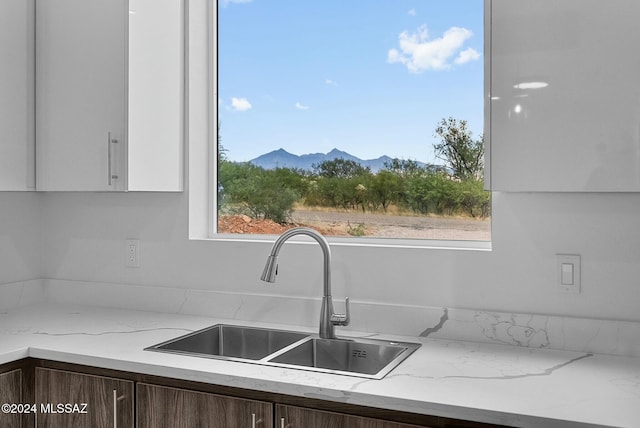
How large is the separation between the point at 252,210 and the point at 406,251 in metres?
0.73

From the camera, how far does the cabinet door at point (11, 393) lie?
1.86 metres

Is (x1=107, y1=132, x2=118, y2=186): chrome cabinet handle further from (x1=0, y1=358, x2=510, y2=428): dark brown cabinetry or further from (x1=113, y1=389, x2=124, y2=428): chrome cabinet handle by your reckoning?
(x1=113, y1=389, x2=124, y2=428): chrome cabinet handle

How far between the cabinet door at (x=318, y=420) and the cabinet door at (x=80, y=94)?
3.57 ft

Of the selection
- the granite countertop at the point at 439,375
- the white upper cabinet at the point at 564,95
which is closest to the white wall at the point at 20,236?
the granite countertop at the point at 439,375

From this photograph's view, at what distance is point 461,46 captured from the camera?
2.22m

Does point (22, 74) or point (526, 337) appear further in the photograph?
point (22, 74)

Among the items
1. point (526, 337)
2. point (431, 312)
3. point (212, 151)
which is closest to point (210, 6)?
point (212, 151)

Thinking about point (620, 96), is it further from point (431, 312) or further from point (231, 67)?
point (231, 67)

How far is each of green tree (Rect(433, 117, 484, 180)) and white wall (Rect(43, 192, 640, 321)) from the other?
8.6 inches

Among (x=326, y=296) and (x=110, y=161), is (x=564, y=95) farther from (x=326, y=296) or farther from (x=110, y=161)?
(x=110, y=161)

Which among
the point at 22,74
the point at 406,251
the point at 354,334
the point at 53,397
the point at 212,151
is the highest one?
the point at 22,74

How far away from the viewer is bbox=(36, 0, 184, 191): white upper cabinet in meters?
2.21

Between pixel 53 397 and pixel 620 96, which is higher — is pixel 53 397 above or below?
below

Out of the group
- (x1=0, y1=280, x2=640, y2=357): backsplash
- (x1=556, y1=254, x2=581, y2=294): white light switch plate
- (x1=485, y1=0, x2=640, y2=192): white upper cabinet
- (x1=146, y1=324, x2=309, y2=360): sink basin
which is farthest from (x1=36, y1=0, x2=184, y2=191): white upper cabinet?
(x1=556, y1=254, x2=581, y2=294): white light switch plate
